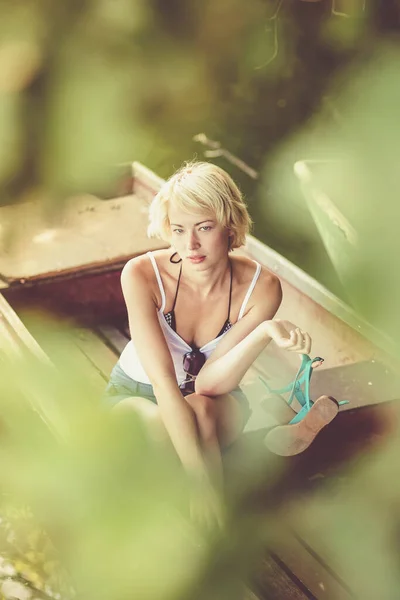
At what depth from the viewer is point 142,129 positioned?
55 centimetres

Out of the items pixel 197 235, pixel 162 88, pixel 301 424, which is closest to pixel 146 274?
pixel 197 235

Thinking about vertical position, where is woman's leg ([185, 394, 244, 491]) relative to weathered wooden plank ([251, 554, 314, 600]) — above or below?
above

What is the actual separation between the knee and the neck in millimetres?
235

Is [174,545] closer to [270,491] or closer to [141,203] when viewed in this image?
[270,491]

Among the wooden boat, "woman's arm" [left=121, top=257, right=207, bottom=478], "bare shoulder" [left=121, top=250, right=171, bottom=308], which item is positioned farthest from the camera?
the wooden boat

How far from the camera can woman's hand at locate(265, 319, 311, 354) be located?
1.60 metres

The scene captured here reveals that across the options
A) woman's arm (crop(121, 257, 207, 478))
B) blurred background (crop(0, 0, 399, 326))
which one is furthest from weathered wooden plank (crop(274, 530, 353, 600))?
blurred background (crop(0, 0, 399, 326))

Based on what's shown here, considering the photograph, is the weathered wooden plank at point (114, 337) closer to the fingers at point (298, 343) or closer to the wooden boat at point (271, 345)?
the wooden boat at point (271, 345)

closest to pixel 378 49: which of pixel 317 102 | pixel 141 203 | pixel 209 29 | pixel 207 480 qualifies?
pixel 209 29

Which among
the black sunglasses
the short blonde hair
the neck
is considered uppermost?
the short blonde hair

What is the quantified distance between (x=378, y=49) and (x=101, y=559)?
319 millimetres

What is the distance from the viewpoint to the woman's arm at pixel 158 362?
1.84 m

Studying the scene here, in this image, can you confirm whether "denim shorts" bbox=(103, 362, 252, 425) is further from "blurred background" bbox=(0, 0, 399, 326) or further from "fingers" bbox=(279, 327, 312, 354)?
"blurred background" bbox=(0, 0, 399, 326)

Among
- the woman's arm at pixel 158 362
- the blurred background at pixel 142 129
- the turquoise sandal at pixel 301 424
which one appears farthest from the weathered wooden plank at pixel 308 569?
the blurred background at pixel 142 129
